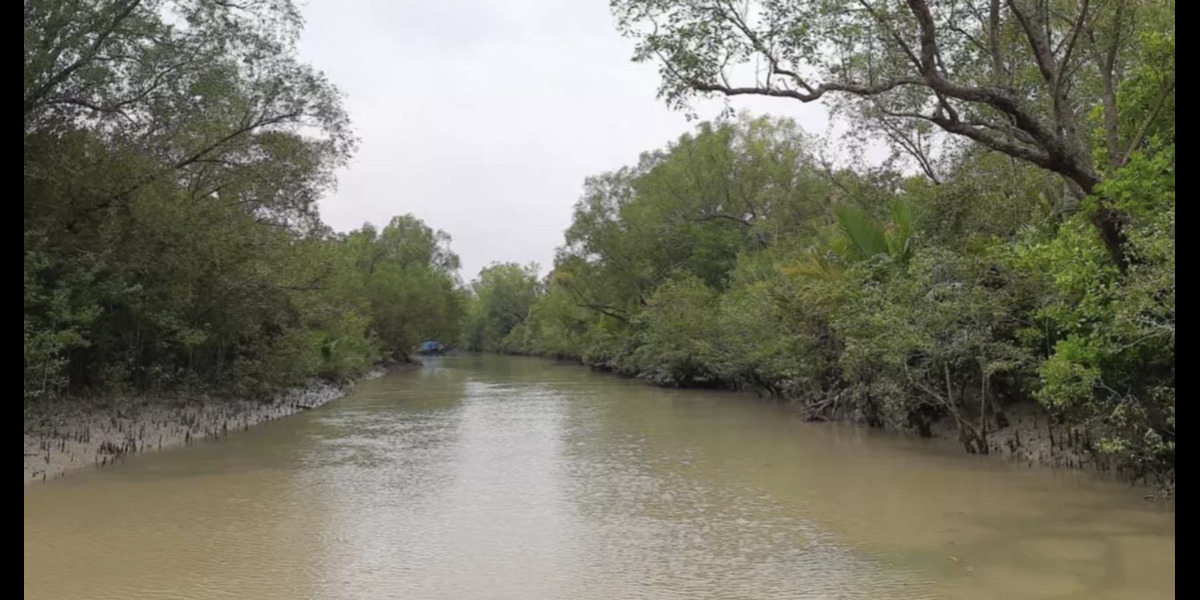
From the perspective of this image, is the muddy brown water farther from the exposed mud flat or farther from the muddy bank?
the muddy bank

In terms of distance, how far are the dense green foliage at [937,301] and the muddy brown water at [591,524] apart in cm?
104

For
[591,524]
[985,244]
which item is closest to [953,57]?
[985,244]

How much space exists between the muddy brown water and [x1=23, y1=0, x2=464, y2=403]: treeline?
284 cm

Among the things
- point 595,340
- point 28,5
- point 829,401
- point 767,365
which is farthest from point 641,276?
point 28,5

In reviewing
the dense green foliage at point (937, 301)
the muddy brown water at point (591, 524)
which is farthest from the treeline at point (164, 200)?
the dense green foliage at point (937, 301)

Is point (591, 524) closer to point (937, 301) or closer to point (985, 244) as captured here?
point (937, 301)

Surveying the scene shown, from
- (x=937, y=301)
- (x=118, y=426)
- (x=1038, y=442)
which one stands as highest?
(x=937, y=301)

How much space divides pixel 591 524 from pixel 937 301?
6.01 meters

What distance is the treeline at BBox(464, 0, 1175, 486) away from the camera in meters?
8.56

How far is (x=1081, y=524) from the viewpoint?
7.96 m

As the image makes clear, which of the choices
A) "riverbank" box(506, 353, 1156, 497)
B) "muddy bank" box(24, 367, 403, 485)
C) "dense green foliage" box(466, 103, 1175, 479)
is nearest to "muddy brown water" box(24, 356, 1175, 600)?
"riverbank" box(506, 353, 1156, 497)

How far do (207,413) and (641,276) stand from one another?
70.0 ft

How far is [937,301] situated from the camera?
445 inches

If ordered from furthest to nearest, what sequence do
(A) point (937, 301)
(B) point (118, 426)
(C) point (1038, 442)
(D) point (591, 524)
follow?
(B) point (118, 426) → (C) point (1038, 442) → (A) point (937, 301) → (D) point (591, 524)
